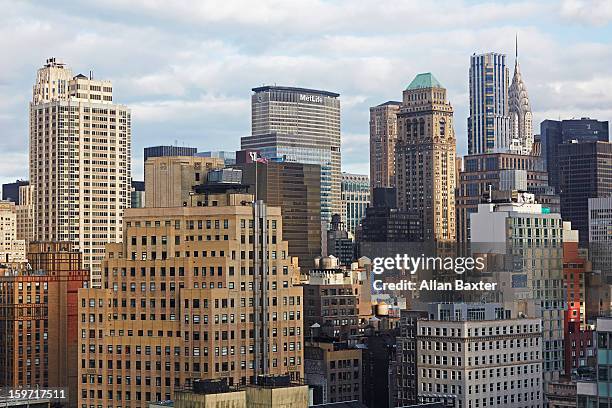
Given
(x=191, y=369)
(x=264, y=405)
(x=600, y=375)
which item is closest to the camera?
(x=600, y=375)

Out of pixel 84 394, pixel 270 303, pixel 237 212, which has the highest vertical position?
pixel 237 212

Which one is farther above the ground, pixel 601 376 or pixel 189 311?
pixel 189 311

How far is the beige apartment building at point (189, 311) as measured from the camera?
192 metres

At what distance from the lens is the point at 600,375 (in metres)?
131

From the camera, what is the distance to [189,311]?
192125mm

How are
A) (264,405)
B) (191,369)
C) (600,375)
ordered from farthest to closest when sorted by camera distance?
(191,369), (264,405), (600,375)

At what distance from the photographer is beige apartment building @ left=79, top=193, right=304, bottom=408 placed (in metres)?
192

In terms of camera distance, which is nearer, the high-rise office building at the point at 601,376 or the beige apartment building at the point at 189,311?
the high-rise office building at the point at 601,376

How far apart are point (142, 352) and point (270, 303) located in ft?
64.6

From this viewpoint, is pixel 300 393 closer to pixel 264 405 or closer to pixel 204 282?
pixel 264 405

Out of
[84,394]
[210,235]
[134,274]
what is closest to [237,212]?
[210,235]

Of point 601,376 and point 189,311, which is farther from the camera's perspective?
point 189,311

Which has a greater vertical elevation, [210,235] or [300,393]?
[210,235]

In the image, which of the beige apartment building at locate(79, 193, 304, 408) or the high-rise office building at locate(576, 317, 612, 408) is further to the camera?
the beige apartment building at locate(79, 193, 304, 408)
